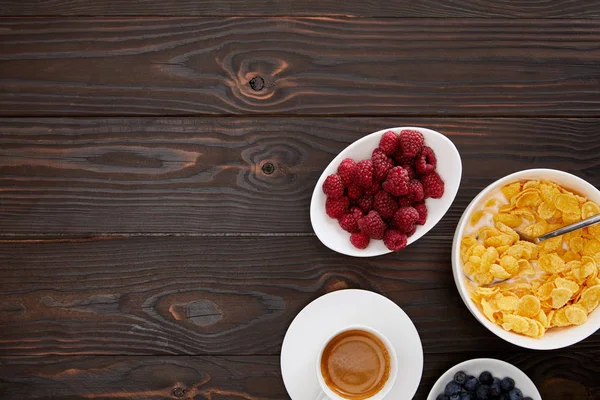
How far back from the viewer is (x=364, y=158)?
113cm

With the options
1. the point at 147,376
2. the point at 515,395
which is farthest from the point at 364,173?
the point at 147,376

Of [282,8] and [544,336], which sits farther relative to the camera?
[282,8]

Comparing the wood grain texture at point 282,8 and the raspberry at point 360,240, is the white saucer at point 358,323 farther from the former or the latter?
the wood grain texture at point 282,8

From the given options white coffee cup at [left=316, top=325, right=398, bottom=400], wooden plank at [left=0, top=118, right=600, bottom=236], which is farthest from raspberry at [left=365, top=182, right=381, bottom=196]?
white coffee cup at [left=316, top=325, right=398, bottom=400]

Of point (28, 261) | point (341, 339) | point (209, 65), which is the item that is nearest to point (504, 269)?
point (341, 339)

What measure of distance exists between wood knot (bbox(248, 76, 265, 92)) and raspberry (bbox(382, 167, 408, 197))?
14.3 inches

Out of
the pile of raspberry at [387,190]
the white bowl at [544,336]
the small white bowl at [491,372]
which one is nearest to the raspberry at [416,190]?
the pile of raspberry at [387,190]

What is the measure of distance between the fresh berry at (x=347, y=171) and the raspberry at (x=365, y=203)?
0.15 feet

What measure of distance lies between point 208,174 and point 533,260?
70 cm

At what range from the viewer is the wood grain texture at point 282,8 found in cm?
122

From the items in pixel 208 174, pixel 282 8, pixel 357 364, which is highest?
pixel 282 8

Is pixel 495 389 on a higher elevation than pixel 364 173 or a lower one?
lower

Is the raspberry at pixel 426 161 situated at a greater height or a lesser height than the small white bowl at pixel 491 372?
greater

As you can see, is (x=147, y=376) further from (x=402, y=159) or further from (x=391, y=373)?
(x=402, y=159)
